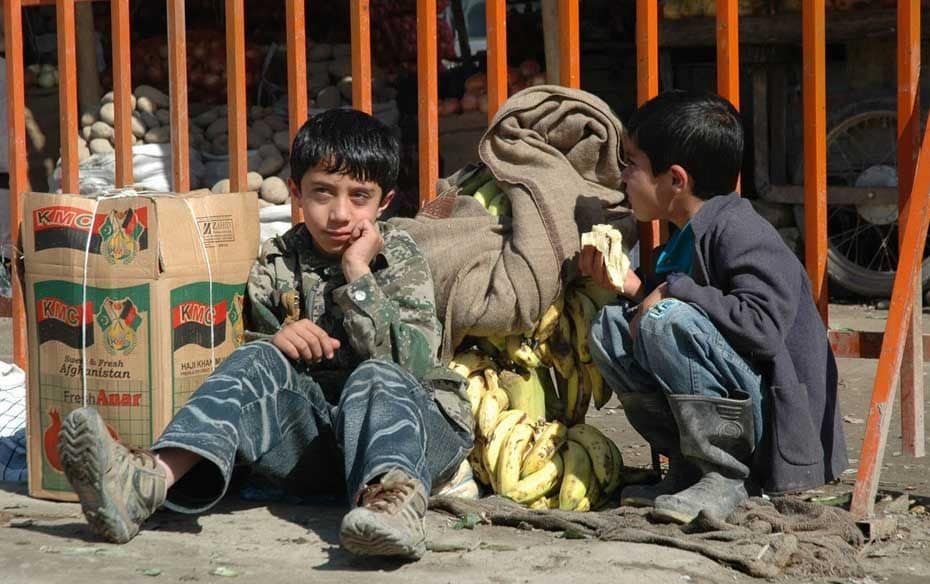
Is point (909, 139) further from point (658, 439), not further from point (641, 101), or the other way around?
point (658, 439)

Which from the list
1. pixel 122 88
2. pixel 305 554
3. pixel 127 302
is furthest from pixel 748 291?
pixel 122 88

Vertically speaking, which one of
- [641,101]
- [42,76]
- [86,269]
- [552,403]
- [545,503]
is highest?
[42,76]

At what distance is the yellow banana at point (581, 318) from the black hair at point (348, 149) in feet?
2.09

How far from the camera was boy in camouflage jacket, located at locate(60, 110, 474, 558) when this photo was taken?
3.26m

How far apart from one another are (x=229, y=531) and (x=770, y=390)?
140cm

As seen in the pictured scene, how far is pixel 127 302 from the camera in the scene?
3746mm

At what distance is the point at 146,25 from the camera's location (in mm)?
9328

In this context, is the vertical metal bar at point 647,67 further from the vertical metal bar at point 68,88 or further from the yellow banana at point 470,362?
the vertical metal bar at point 68,88

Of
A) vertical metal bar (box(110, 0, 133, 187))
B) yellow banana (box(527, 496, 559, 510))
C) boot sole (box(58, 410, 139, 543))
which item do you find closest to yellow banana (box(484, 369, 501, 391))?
yellow banana (box(527, 496, 559, 510))

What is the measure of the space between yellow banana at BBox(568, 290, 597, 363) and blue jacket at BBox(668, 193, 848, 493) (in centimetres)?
47

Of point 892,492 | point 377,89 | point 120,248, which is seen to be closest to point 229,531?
point 120,248

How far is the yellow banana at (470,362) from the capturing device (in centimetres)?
411

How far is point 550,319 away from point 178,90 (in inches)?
65.1

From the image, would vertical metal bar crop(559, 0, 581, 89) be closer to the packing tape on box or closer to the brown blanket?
the brown blanket
